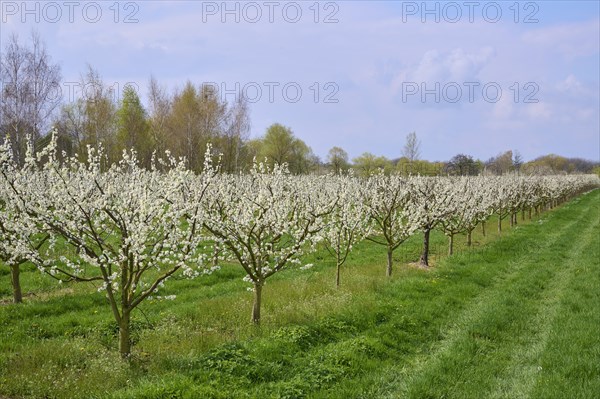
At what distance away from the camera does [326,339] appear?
9586 millimetres

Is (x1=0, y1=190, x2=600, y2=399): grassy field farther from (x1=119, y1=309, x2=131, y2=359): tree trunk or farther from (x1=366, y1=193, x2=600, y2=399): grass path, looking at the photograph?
(x1=119, y1=309, x2=131, y2=359): tree trunk

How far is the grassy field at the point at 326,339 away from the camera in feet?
24.2

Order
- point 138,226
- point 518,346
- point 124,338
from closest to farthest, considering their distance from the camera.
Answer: point 138,226 < point 124,338 < point 518,346

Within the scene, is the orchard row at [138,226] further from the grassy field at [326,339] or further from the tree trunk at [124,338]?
the grassy field at [326,339]

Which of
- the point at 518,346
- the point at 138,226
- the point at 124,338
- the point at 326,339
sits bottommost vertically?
the point at 518,346

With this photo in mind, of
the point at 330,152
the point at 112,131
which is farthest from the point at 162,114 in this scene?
the point at 330,152

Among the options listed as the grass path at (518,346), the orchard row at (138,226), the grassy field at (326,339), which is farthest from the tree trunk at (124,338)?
the grass path at (518,346)

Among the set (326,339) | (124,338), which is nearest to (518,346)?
(326,339)

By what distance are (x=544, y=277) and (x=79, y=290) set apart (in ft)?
51.1

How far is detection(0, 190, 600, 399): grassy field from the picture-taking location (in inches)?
291

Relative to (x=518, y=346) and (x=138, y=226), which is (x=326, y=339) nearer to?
(x=518, y=346)

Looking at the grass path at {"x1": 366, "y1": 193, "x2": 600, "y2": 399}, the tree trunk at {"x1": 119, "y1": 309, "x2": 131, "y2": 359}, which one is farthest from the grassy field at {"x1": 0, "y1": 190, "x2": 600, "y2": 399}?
the tree trunk at {"x1": 119, "y1": 309, "x2": 131, "y2": 359}

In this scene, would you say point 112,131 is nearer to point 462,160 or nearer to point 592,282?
point 592,282

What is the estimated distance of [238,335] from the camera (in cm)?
973
